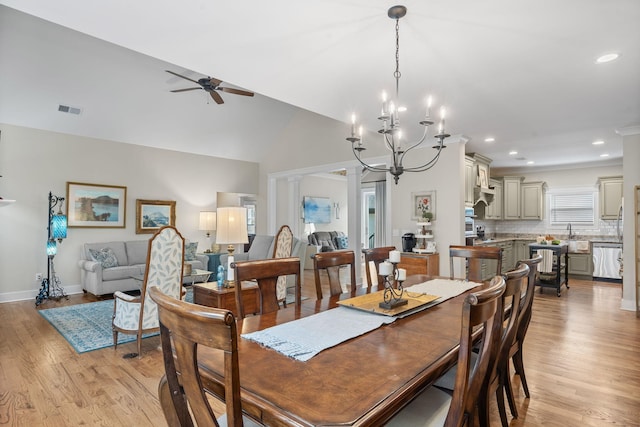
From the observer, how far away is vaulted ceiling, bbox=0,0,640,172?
6.90 feet

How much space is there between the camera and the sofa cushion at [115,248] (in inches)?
227

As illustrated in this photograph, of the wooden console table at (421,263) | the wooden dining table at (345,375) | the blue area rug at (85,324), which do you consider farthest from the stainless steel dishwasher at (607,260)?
the blue area rug at (85,324)

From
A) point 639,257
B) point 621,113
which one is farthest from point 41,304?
point 639,257

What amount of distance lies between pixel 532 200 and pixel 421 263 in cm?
445

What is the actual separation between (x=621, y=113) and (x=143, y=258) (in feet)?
23.9

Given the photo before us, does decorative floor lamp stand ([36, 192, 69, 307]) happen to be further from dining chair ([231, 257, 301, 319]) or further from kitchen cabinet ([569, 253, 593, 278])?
kitchen cabinet ([569, 253, 593, 278])

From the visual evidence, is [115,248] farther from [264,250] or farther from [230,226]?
[230,226]

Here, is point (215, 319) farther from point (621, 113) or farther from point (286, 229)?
point (621, 113)

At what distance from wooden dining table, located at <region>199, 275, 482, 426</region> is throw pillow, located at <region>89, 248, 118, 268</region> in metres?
4.94

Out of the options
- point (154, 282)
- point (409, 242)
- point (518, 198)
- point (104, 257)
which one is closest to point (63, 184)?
point (104, 257)

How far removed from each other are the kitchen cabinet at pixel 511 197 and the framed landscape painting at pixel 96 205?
8066mm

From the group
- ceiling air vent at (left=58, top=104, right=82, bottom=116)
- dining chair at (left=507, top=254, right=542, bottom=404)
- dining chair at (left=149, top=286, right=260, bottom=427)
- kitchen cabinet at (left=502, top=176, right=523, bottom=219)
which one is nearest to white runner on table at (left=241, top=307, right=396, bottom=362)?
dining chair at (left=149, top=286, right=260, bottom=427)

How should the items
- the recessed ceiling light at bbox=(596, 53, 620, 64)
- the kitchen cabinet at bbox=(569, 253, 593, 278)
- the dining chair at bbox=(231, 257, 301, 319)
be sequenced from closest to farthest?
the dining chair at bbox=(231, 257, 301, 319), the recessed ceiling light at bbox=(596, 53, 620, 64), the kitchen cabinet at bbox=(569, 253, 593, 278)

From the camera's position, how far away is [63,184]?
572 cm
